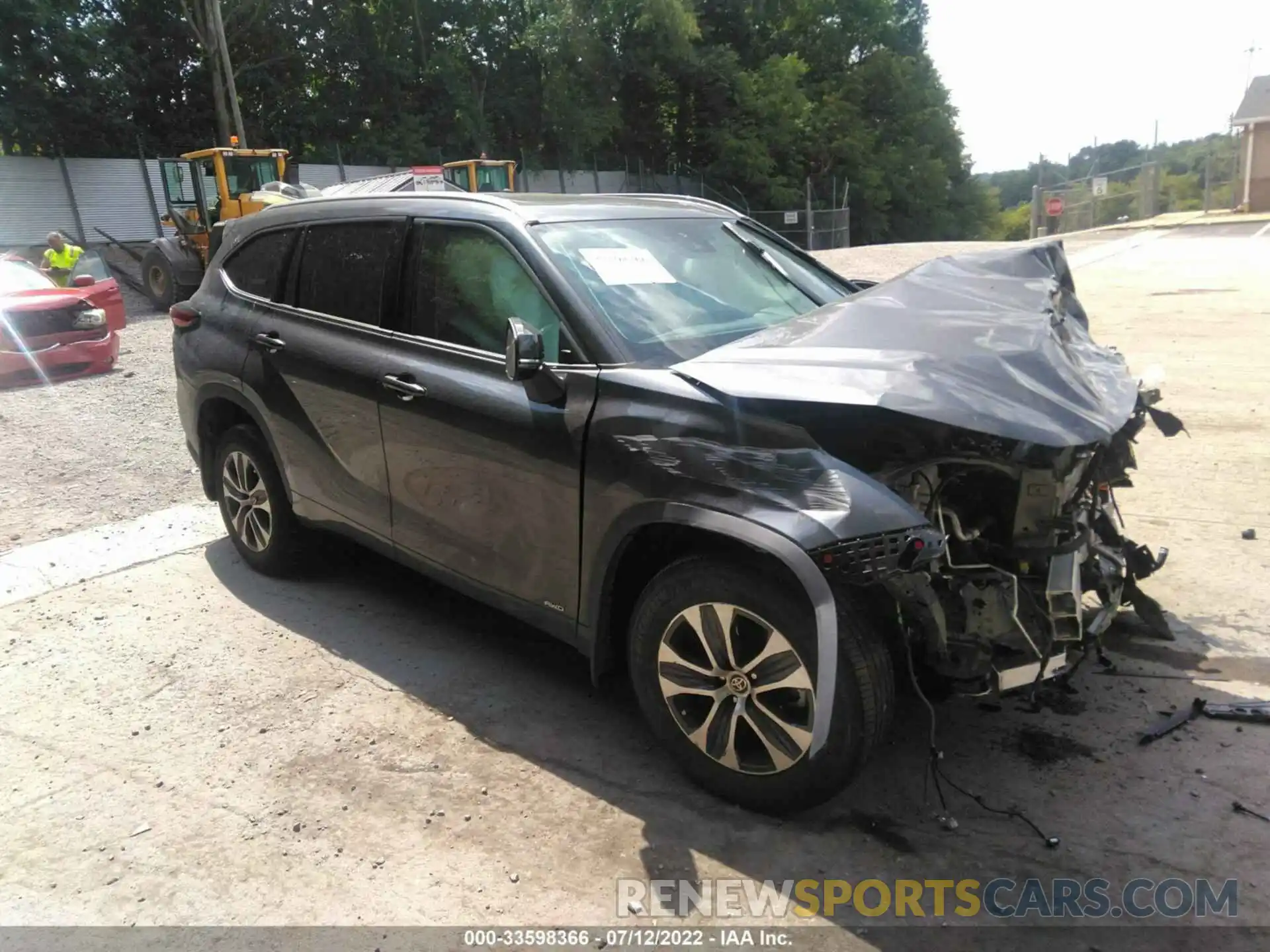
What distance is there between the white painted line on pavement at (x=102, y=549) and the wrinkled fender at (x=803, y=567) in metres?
3.67

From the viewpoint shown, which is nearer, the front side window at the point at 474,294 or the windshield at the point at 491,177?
the front side window at the point at 474,294

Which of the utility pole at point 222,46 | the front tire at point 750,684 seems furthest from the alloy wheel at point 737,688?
the utility pole at point 222,46

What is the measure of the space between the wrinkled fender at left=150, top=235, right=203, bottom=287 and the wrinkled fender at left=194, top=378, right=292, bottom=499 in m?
12.3

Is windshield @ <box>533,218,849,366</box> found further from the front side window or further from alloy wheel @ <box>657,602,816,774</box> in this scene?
alloy wheel @ <box>657,602,816,774</box>

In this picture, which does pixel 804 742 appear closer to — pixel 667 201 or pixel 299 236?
pixel 667 201

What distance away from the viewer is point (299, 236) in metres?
4.61

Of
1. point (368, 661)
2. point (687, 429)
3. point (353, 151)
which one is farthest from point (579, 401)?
point (353, 151)

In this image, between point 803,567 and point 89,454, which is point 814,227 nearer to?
point 89,454

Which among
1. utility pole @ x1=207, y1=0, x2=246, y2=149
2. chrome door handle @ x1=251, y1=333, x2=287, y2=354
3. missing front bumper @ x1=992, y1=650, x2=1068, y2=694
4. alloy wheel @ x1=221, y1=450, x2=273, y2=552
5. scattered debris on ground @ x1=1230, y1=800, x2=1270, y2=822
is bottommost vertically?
scattered debris on ground @ x1=1230, y1=800, x2=1270, y2=822

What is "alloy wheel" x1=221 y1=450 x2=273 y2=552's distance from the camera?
15.8ft

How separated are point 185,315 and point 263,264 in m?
0.65

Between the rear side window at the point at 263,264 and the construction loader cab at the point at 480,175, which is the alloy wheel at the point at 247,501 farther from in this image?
the construction loader cab at the point at 480,175

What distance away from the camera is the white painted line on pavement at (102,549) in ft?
16.5

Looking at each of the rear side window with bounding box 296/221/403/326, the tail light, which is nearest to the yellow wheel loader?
the tail light
